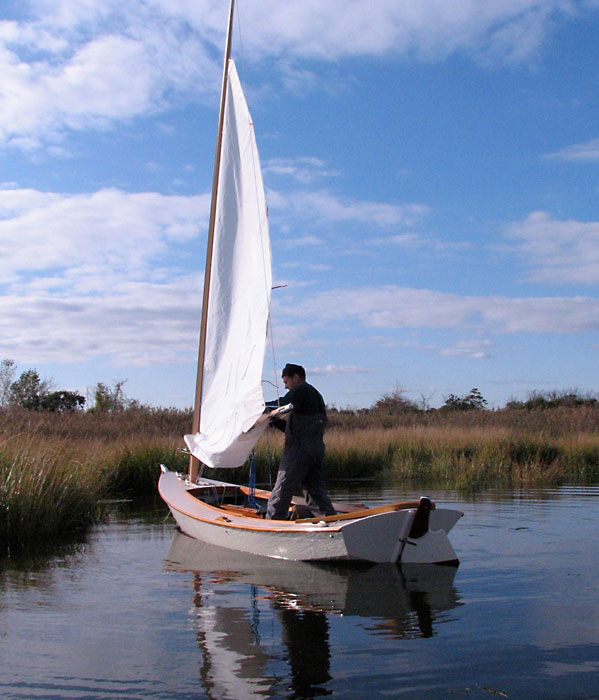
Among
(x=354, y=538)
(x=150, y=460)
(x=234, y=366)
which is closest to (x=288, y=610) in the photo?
(x=354, y=538)

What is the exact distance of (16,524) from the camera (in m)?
8.83

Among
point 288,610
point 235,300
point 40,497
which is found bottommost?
point 288,610

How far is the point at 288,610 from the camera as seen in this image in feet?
19.8

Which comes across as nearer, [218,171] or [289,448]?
[289,448]

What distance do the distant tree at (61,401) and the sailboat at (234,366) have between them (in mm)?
21796

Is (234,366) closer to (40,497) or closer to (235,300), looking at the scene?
(235,300)

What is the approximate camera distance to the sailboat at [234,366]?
8227mm

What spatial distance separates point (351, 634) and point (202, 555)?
12.2ft

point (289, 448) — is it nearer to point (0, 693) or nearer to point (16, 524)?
point (16, 524)

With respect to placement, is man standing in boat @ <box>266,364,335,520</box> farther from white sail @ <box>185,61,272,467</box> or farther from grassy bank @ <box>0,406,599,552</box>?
grassy bank @ <box>0,406,599,552</box>

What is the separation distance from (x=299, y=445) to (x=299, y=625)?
289 centimetres

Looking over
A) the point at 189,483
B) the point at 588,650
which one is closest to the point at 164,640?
the point at 588,650

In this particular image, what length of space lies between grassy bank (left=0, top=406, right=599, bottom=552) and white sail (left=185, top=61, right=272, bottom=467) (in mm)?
605

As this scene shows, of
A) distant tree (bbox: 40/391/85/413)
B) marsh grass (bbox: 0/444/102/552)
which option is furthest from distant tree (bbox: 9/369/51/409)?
marsh grass (bbox: 0/444/102/552)
